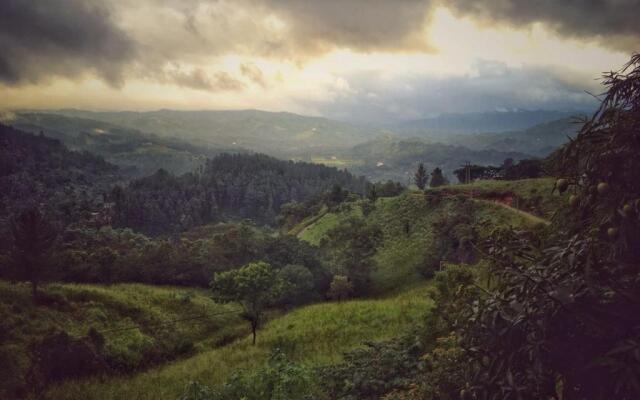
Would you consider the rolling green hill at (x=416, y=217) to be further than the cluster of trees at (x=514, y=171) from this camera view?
No

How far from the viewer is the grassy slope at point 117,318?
114 ft

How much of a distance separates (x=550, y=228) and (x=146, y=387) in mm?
28639

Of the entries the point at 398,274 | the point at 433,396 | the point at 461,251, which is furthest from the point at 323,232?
the point at 433,396

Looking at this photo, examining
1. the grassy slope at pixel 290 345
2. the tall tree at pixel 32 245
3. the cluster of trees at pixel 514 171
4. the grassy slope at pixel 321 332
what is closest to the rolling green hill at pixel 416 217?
the grassy slope at pixel 321 332

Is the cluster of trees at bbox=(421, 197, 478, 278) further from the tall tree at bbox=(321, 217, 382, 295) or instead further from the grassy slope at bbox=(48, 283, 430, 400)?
the grassy slope at bbox=(48, 283, 430, 400)

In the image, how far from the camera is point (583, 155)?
5141mm

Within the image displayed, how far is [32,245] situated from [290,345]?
2902 cm

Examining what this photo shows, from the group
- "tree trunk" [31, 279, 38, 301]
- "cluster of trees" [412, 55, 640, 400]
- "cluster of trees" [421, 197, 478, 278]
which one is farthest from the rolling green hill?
"cluster of trees" [412, 55, 640, 400]

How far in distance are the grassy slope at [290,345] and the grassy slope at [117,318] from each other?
439 cm

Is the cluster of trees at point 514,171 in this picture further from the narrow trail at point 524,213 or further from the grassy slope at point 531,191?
the narrow trail at point 524,213

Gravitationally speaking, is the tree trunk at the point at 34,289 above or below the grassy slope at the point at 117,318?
above

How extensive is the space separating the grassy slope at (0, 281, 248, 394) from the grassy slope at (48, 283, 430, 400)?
173 inches

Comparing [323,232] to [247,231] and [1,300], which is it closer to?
[247,231]

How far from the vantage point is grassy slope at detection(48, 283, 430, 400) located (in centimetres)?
2742
